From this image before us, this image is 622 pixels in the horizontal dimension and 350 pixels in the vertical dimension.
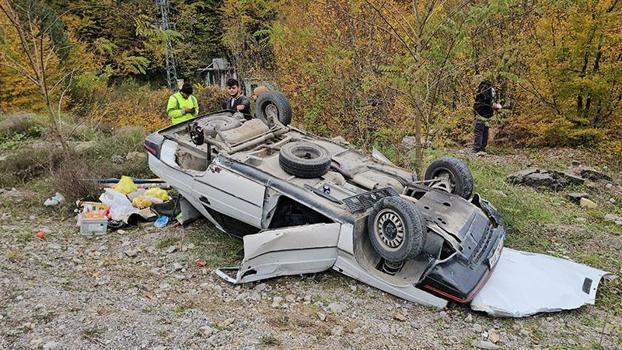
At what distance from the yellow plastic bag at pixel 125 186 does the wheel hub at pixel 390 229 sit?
4.01 metres

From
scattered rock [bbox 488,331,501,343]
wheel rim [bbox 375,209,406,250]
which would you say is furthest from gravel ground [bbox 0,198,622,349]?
wheel rim [bbox 375,209,406,250]

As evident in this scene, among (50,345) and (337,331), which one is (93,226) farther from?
(337,331)

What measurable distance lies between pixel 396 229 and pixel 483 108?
6068 millimetres

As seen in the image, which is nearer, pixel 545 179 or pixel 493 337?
pixel 493 337

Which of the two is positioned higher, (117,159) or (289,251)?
(289,251)

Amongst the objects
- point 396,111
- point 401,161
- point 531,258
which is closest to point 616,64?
point 396,111

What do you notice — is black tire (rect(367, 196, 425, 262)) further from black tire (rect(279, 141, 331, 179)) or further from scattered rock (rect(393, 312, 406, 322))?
black tire (rect(279, 141, 331, 179))

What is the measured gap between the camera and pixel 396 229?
154 inches

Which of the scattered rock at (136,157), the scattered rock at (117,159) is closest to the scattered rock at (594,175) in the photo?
the scattered rock at (136,157)

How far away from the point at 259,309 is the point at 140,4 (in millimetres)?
22420

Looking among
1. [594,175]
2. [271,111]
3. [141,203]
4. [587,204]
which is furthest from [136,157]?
[594,175]

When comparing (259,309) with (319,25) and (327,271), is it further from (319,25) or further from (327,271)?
(319,25)

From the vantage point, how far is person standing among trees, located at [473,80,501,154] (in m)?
8.74

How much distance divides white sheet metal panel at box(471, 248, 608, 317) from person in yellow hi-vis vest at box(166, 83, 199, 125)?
4.96 m
